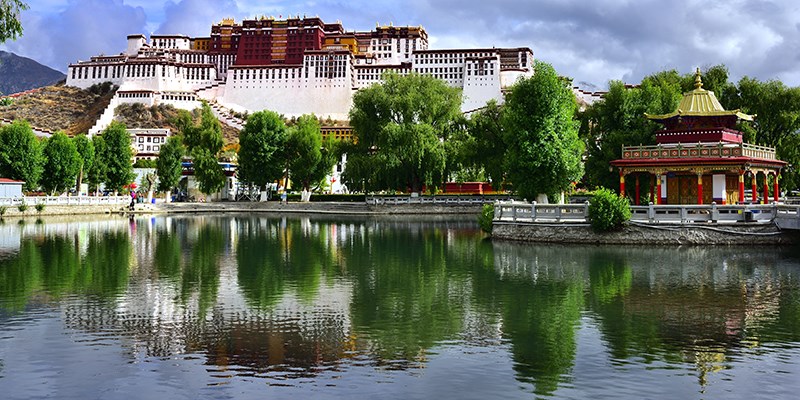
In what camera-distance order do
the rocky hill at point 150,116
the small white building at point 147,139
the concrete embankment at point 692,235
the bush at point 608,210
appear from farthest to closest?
the rocky hill at point 150,116 < the small white building at point 147,139 < the bush at point 608,210 < the concrete embankment at point 692,235

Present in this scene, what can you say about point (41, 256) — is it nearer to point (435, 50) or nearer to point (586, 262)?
point (586, 262)

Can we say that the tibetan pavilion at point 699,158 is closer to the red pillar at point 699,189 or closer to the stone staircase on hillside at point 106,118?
the red pillar at point 699,189

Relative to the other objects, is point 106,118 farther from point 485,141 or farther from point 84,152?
point 485,141

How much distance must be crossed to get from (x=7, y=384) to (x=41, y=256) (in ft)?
58.1

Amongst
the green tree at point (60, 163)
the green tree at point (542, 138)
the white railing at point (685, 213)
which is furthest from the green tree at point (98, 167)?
the white railing at point (685, 213)

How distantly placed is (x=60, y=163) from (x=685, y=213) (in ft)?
173

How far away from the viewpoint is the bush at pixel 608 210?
29.8 m

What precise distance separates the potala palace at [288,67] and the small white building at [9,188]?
71643 mm

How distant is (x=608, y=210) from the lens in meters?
29.9

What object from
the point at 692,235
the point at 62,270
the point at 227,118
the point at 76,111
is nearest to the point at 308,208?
the point at 692,235

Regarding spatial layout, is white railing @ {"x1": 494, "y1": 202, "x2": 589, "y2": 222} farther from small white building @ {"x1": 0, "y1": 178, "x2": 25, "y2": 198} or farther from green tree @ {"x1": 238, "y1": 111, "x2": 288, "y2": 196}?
green tree @ {"x1": 238, "y1": 111, "x2": 288, "y2": 196}

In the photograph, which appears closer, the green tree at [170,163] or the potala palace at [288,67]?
the green tree at [170,163]

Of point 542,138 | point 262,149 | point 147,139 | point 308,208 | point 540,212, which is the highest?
point 147,139

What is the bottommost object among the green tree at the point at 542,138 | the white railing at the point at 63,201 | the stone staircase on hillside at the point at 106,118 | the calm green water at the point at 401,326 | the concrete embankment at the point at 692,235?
the calm green water at the point at 401,326
